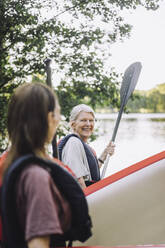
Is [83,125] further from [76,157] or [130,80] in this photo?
[130,80]

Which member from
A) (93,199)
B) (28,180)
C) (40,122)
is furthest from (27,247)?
(93,199)

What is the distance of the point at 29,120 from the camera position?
2.75 feet

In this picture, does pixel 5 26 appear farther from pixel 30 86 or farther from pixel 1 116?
pixel 30 86

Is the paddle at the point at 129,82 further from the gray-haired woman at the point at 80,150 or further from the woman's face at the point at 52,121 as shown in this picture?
the woman's face at the point at 52,121

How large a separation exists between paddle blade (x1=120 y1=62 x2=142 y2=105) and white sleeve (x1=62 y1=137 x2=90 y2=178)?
4.52 feet

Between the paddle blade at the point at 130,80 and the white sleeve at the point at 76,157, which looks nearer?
the white sleeve at the point at 76,157

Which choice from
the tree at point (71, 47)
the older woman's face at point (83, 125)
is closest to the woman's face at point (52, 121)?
the older woman's face at point (83, 125)

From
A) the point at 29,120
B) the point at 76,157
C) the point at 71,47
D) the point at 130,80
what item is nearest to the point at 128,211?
the point at 76,157

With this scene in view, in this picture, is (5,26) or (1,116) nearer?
(5,26)

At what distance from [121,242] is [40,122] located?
3.58 feet

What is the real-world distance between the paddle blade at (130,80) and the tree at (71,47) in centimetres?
170

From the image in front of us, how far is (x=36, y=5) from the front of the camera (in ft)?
15.4

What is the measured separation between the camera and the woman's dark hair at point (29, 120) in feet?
2.76

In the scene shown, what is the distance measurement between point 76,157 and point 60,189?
1191 millimetres
